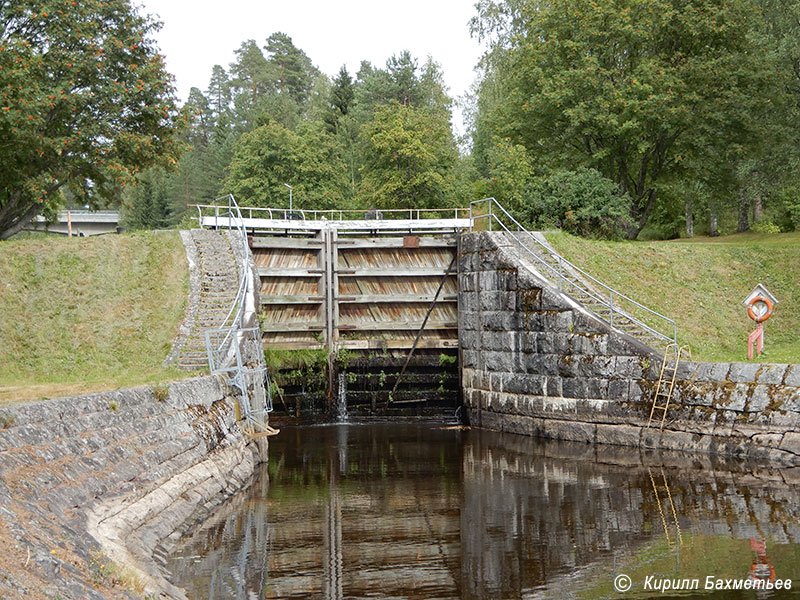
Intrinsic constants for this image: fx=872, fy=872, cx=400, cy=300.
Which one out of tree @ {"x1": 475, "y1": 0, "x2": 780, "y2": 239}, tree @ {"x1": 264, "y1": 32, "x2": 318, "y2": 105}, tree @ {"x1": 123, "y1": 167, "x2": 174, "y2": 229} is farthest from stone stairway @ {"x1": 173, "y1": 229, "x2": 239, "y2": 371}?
tree @ {"x1": 264, "y1": 32, "x2": 318, "y2": 105}

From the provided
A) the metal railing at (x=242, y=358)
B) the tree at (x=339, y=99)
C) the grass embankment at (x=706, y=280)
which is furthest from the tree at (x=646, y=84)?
the tree at (x=339, y=99)

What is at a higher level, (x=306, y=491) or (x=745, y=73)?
(x=745, y=73)

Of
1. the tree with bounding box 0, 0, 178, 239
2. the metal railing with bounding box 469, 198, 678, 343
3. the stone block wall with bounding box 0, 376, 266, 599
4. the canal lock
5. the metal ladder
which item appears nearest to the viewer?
the stone block wall with bounding box 0, 376, 266, 599

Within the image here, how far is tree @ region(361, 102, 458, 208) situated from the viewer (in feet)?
141

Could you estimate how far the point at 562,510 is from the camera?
15.9 metres

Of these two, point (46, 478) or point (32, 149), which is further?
point (32, 149)

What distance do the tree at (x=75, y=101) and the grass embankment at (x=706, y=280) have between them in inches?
560

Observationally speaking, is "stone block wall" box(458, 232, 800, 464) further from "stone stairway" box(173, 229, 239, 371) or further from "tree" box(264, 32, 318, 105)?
"tree" box(264, 32, 318, 105)

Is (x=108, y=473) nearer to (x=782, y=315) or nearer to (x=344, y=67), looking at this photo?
(x=782, y=315)

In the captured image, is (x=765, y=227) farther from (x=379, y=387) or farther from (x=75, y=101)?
(x=75, y=101)

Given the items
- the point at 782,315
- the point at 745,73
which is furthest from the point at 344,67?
the point at 782,315

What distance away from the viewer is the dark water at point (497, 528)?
1170 centimetres

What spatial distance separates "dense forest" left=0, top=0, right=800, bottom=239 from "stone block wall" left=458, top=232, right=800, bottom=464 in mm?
7177

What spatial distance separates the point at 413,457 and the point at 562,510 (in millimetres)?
6740
